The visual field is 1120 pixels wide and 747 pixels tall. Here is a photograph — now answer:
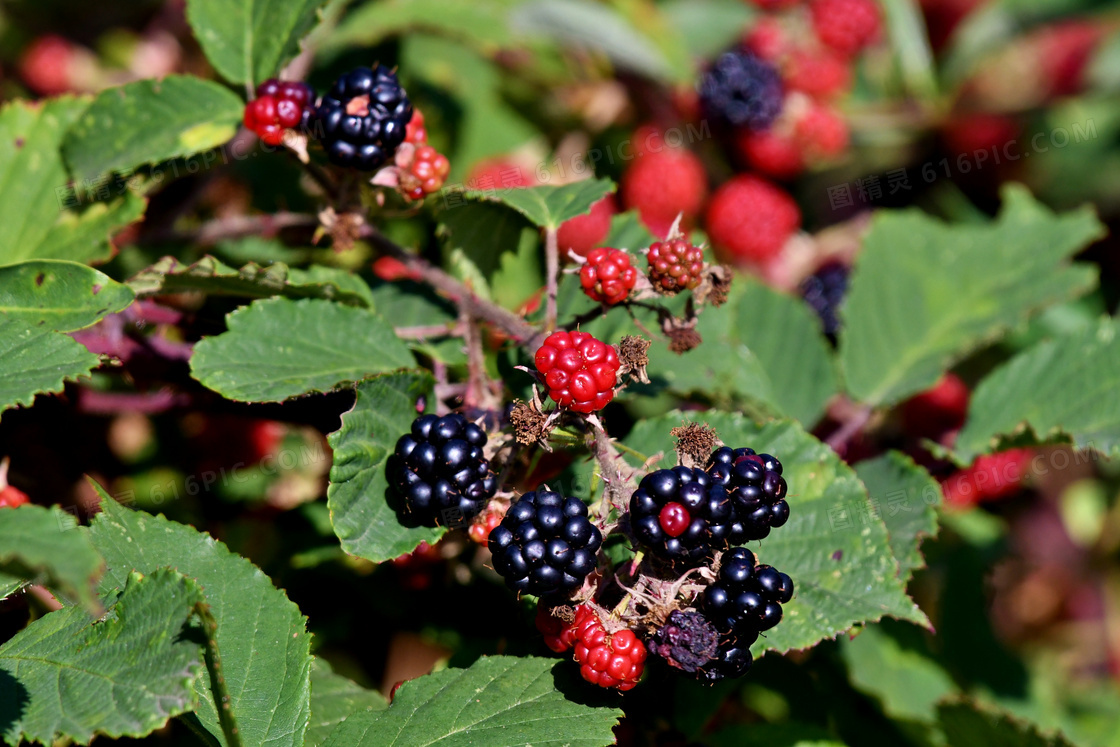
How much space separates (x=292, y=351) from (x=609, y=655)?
2.33 ft

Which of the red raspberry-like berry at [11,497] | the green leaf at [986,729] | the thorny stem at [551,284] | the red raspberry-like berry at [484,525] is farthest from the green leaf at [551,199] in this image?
the green leaf at [986,729]

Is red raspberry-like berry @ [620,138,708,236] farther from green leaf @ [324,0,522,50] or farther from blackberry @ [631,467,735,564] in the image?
blackberry @ [631,467,735,564]

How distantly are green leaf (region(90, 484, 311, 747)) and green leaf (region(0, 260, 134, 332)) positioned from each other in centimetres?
27

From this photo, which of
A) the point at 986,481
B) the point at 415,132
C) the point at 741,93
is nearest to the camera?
the point at 415,132

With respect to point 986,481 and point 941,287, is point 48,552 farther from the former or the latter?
point 986,481

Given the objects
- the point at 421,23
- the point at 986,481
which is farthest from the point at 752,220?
the point at 421,23

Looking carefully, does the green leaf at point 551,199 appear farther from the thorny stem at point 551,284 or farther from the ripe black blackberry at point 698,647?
the ripe black blackberry at point 698,647

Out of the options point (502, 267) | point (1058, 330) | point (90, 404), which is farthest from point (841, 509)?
point (1058, 330)

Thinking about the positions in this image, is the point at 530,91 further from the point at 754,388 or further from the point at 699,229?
the point at 754,388

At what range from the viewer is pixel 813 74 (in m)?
2.95

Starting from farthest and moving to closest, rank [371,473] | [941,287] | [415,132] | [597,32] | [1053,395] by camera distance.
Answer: [597,32] → [941,287] → [1053,395] → [415,132] → [371,473]

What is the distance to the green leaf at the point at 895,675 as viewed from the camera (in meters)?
1.95

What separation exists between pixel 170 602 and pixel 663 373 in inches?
35.8

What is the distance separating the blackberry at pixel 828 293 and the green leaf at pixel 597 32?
76 centimetres
